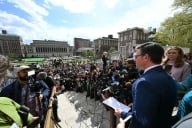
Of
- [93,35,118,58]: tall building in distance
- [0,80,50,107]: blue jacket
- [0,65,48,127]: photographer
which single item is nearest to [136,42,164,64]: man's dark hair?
[0,65,48,127]: photographer

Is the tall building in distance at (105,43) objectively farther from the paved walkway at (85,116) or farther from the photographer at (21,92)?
the photographer at (21,92)

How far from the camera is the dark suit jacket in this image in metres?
1.79

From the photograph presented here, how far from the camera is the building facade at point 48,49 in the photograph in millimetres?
123125

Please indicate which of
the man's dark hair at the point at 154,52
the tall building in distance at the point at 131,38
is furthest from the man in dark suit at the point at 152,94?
the tall building in distance at the point at 131,38

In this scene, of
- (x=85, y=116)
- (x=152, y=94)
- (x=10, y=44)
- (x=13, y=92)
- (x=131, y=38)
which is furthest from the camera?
(x=10, y=44)

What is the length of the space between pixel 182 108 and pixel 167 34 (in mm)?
17972

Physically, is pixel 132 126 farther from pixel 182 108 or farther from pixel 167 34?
pixel 167 34

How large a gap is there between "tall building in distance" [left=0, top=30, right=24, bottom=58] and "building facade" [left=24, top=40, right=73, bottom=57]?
16.4ft

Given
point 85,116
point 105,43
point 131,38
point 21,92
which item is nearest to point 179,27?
point 85,116

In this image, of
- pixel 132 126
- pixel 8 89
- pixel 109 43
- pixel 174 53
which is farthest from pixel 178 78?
pixel 109 43

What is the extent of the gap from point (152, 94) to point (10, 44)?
415 feet

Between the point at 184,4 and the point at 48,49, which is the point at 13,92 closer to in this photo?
the point at 184,4

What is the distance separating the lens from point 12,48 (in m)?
117

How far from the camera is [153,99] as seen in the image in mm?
1787
